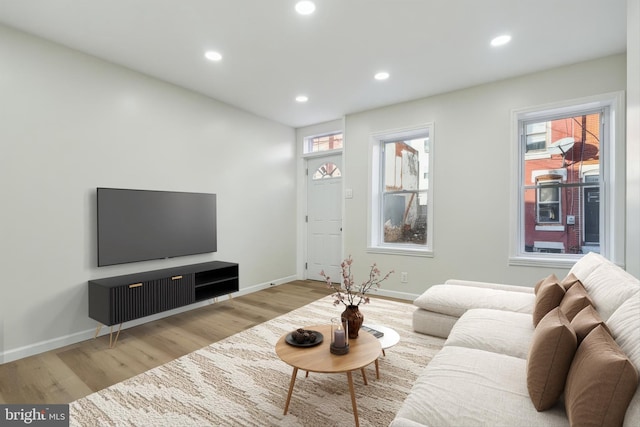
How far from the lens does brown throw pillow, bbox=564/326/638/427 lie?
37.0 inches

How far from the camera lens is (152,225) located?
3316 mm

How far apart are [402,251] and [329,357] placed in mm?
2703

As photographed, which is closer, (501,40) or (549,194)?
(501,40)

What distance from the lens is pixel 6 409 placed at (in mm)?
1857

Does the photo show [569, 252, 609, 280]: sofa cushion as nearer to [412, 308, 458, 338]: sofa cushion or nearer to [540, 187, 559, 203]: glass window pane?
[412, 308, 458, 338]: sofa cushion

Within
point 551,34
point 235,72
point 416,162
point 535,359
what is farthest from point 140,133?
point 551,34

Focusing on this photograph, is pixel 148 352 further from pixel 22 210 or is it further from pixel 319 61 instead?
pixel 319 61

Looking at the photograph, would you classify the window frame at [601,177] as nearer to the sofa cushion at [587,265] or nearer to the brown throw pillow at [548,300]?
the sofa cushion at [587,265]

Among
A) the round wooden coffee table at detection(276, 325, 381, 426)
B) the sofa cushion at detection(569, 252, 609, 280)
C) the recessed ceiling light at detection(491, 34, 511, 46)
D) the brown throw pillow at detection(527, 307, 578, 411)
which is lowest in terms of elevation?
the round wooden coffee table at detection(276, 325, 381, 426)

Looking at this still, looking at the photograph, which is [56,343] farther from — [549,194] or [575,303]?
[549,194]

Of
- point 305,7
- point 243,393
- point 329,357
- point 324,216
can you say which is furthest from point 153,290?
point 324,216

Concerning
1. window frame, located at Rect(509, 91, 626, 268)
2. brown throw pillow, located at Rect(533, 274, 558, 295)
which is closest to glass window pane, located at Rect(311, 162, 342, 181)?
window frame, located at Rect(509, 91, 626, 268)

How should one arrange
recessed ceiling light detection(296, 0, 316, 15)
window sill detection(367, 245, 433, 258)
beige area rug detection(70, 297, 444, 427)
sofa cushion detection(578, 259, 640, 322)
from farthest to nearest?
window sill detection(367, 245, 433, 258)
recessed ceiling light detection(296, 0, 316, 15)
beige area rug detection(70, 297, 444, 427)
sofa cushion detection(578, 259, 640, 322)

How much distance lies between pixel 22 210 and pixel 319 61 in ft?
9.61
